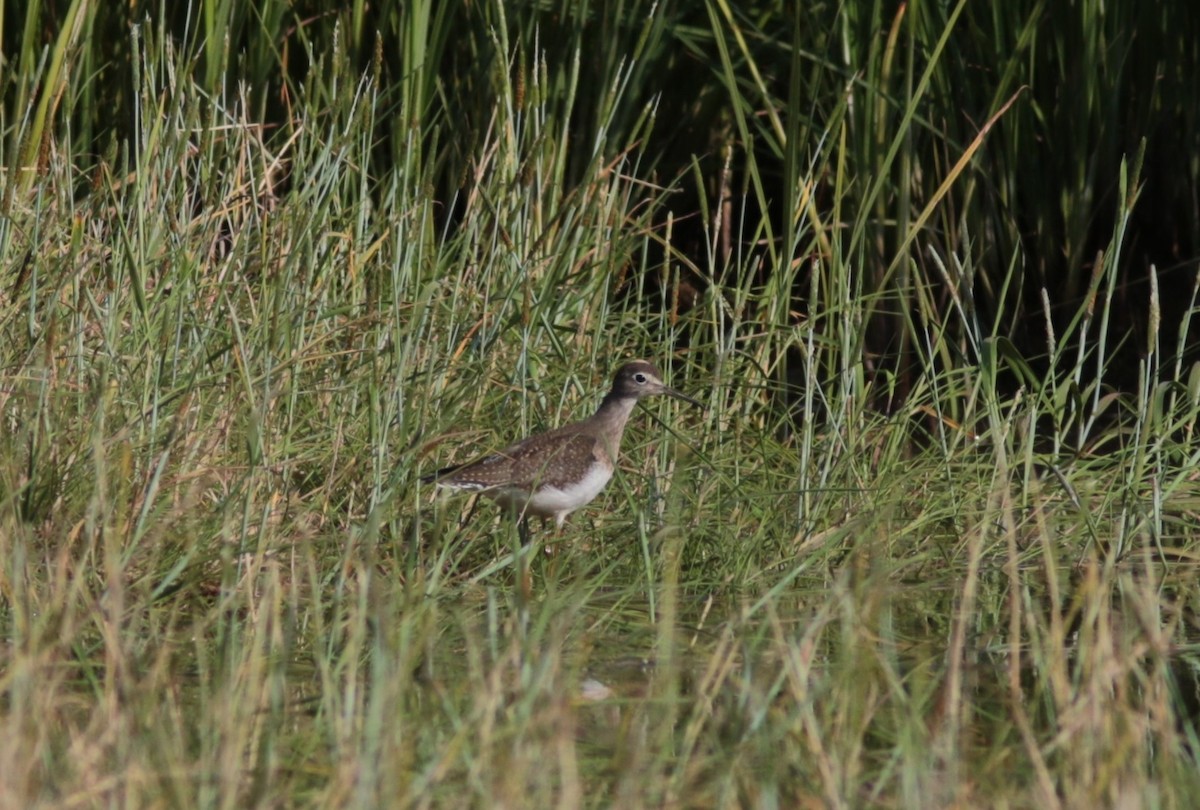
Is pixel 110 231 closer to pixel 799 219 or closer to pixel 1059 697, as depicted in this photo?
pixel 799 219

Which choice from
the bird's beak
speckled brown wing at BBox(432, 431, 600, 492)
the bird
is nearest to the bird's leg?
the bird

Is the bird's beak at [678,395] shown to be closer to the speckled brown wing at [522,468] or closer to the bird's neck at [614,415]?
the bird's neck at [614,415]

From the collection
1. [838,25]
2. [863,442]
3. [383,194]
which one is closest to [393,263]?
[383,194]

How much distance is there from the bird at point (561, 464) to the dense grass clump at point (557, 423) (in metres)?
0.12

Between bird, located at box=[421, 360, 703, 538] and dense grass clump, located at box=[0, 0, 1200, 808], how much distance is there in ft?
0.41

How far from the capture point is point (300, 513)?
4.86 meters

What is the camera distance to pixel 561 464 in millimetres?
5094

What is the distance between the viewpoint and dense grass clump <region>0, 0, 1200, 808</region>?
127 inches

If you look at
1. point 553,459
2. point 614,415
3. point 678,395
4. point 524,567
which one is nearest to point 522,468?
point 553,459

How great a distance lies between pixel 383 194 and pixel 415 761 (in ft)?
10.4

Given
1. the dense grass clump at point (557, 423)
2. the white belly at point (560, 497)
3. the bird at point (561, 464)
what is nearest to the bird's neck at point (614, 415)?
the bird at point (561, 464)

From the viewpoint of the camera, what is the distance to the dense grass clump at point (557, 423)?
3.22 m

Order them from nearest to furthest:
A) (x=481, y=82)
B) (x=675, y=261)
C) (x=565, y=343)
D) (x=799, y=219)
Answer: (x=799, y=219) → (x=565, y=343) → (x=481, y=82) → (x=675, y=261)

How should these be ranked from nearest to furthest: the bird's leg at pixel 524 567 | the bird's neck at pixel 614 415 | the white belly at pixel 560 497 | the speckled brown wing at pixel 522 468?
1. the bird's leg at pixel 524 567
2. the speckled brown wing at pixel 522 468
3. the white belly at pixel 560 497
4. the bird's neck at pixel 614 415
